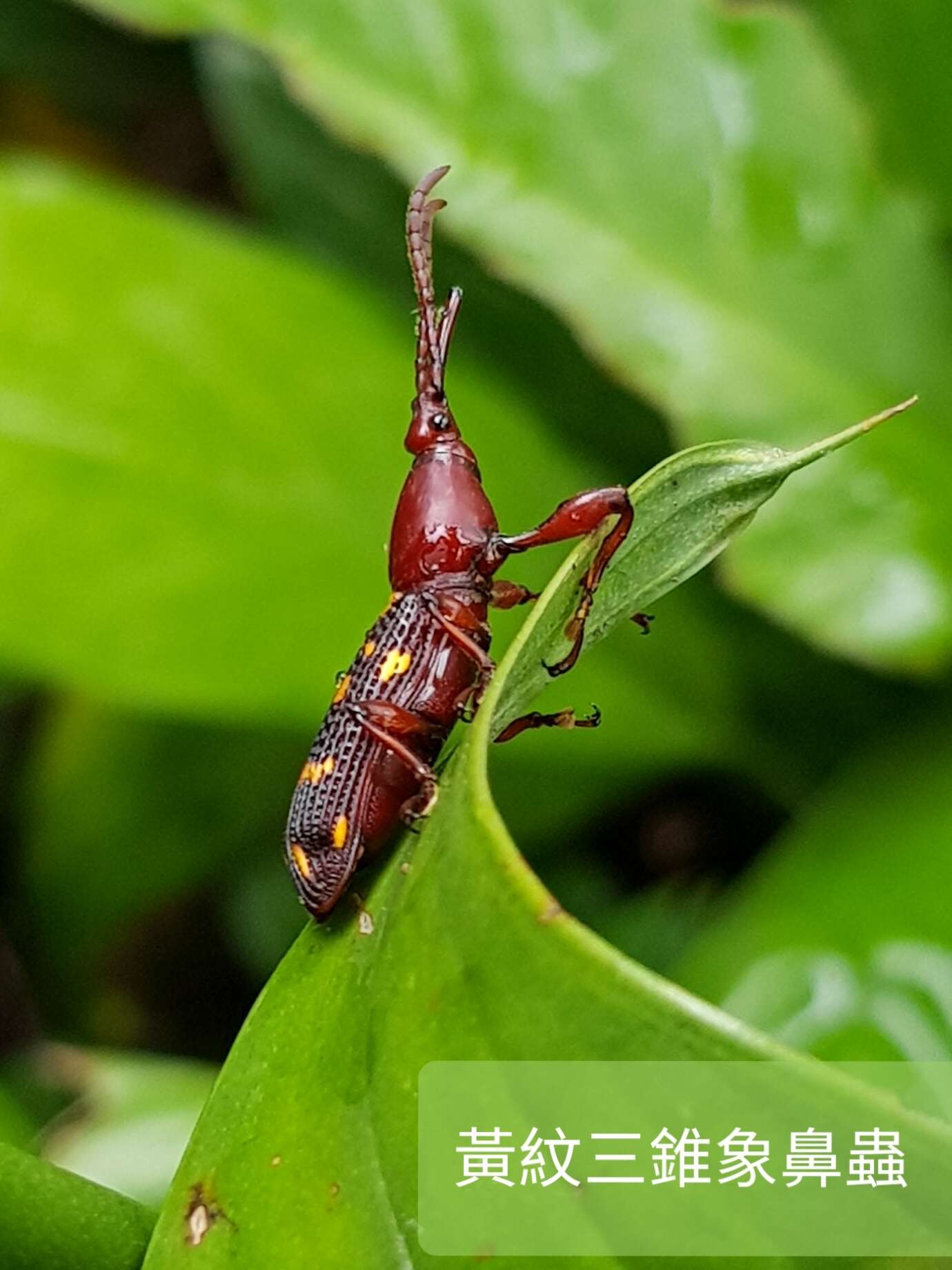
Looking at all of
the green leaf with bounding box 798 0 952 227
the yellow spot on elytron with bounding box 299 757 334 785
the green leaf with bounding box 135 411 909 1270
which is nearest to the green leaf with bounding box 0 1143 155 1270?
the green leaf with bounding box 135 411 909 1270

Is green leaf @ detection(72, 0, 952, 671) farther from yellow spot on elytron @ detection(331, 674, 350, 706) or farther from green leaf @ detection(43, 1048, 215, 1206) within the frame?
green leaf @ detection(43, 1048, 215, 1206)

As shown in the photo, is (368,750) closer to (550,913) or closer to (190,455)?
(550,913)

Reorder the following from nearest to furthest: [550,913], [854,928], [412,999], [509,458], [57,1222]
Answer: [550,913] < [412,999] < [57,1222] < [854,928] < [509,458]

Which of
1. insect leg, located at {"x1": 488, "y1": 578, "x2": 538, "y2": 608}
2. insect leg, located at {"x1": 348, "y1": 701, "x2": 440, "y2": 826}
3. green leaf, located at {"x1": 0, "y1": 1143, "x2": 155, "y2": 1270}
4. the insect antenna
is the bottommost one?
green leaf, located at {"x1": 0, "y1": 1143, "x2": 155, "y2": 1270}

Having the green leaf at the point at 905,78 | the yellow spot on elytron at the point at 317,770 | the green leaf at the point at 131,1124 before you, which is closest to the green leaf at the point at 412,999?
the yellow spot on elytron at the point at 317,770

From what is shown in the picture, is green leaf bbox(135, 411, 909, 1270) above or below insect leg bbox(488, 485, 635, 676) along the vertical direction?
below

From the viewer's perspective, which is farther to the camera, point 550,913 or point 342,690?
point 342,690

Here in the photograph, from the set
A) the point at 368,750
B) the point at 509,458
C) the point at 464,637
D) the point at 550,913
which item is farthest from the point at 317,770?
the point at 509,458
